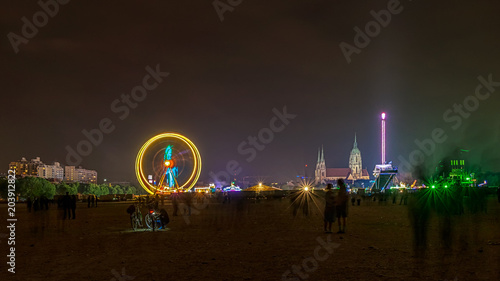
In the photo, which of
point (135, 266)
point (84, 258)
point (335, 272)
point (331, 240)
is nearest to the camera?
point (335, 272)

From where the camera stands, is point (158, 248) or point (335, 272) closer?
point (335, 272)

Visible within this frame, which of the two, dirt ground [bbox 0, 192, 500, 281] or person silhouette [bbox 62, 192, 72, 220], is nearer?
dirt ground [bbox 0, 192, 500, 281]

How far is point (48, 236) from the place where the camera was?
17.7 m

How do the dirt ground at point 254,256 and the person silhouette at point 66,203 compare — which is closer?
the dirt ground at point 254,256

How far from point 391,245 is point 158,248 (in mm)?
6577

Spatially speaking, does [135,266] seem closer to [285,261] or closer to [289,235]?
[285,261]

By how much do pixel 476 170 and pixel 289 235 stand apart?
160091 mm

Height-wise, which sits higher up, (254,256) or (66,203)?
(66,203)

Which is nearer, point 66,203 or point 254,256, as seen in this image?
point 254,256

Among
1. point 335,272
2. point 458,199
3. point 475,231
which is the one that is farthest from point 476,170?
point 335,272

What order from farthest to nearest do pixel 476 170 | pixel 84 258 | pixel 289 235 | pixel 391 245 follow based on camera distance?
pixel 476 170, pixel 289 235, pixel 391 245, pixel 84 258

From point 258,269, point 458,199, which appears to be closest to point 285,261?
point 258,269

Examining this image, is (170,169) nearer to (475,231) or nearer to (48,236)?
(48,236)

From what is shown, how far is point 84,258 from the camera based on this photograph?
1179 centimetres
